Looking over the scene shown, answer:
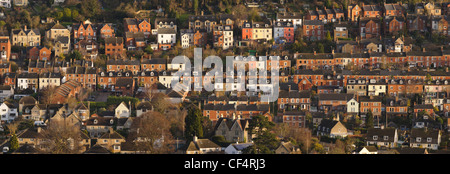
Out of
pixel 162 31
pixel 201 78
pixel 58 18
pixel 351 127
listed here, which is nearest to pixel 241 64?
pixel 201 78

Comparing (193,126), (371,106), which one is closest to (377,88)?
(371,106)

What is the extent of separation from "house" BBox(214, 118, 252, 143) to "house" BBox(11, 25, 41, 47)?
67.6ft

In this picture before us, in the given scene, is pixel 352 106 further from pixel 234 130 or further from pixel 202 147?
pixel 202 147

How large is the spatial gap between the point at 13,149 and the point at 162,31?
67.8 feet

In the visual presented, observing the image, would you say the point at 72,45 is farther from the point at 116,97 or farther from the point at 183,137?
the point at 183,137

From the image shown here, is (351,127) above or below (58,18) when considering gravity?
below

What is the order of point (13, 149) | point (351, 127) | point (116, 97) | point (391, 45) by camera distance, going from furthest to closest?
point (391, 45), point (116, 97), point (351, 127), point (13, 149)

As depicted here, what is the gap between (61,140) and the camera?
3922 centimetres

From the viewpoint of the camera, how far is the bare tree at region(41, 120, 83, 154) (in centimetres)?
3853

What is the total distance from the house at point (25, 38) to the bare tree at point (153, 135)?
1830 cm

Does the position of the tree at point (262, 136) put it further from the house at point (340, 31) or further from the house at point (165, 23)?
the house at point (165, 23)

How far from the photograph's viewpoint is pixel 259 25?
58406mm

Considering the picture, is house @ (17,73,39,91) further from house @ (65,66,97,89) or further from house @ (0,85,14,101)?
house @ (65,66,97,89)

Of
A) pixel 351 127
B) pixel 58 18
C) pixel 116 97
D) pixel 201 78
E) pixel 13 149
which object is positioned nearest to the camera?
pixel 13 149
